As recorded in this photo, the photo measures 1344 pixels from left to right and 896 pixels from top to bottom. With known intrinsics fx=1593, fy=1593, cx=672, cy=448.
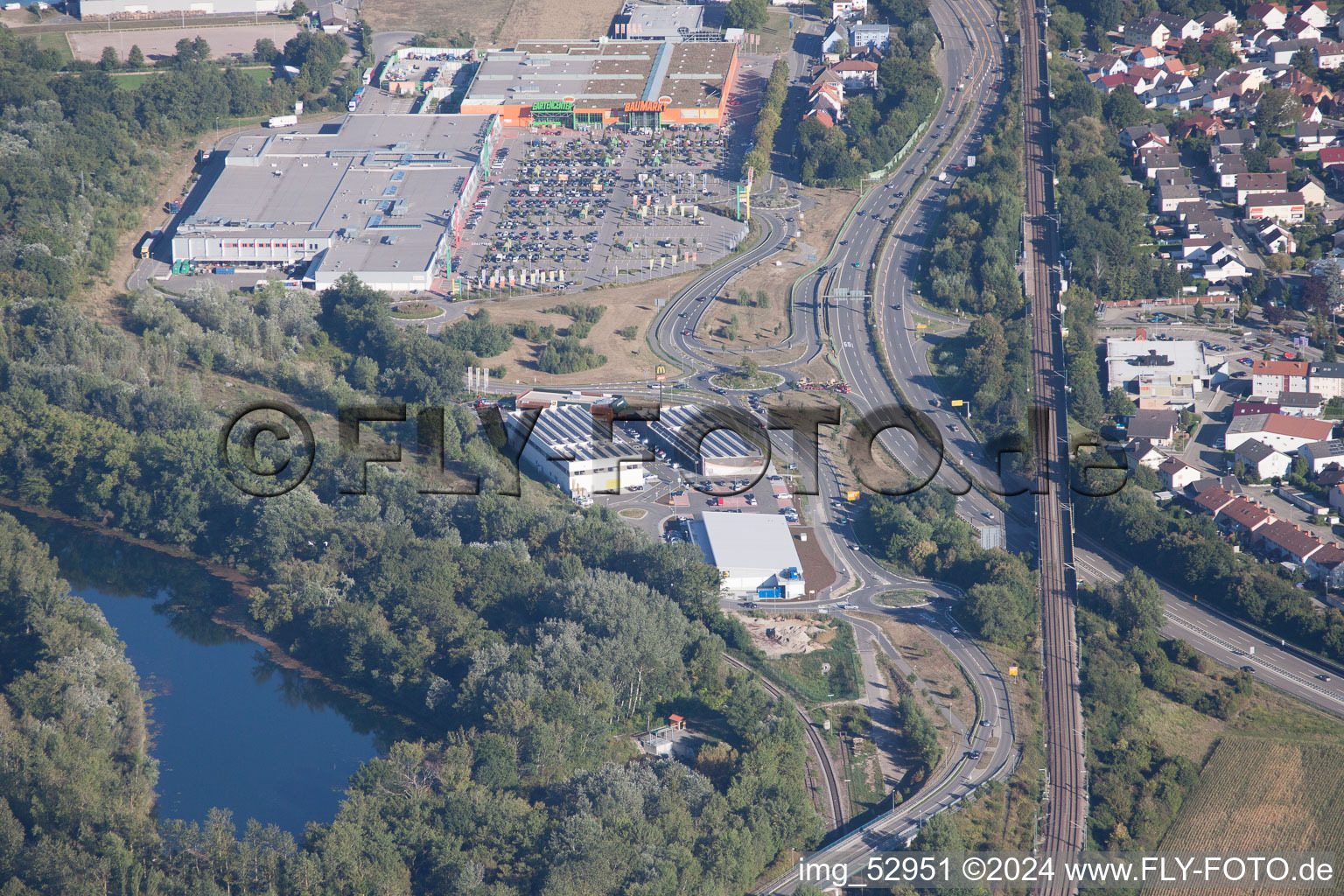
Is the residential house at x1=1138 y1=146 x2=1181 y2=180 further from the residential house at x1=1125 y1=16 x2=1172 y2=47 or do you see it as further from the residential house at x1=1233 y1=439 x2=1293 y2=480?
the residential house at x1=1233 y1=439 x2=1293 y2=480

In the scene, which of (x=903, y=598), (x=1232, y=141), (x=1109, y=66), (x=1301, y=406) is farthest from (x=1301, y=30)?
(x=903, y=598)

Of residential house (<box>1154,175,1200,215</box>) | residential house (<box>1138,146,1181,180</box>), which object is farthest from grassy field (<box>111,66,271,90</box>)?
residential house (<box>1154,175,1200,215</box>)

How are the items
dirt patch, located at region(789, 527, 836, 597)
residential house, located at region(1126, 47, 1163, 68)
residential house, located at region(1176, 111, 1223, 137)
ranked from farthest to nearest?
residential house, located at region(1126, 47, 1163, 68) → residential house, located at region(1176, 111, 1223, 137) → dirt patch, located at region(789, 527, 836, 597)

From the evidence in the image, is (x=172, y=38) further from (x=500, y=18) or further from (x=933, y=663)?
(x=933, y=663)

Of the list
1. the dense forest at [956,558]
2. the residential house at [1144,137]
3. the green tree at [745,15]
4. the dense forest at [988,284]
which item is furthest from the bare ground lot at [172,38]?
the dense forest at [956,558]

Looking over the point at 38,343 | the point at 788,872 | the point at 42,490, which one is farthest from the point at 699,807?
the point at 38,343

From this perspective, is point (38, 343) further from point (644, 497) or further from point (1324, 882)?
point (1324, 882)
